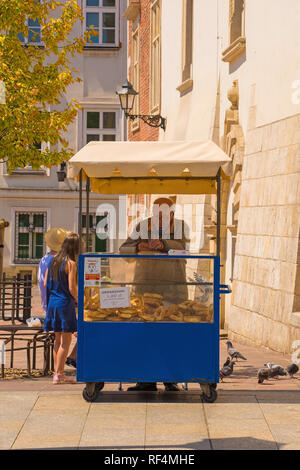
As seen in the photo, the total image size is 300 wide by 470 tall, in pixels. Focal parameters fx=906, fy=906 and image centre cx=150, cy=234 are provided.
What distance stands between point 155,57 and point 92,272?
57.4ft

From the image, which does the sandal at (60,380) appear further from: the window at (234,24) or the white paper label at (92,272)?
the window at (234,24)

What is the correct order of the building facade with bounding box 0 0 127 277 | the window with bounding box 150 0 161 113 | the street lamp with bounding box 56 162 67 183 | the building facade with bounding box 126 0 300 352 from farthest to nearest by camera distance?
the building facade with bounding box 0 0 127 277 → the street lamp with bounding box 56 162 67 183 → the window with bounding box 150 0 161 113 → the building facade with bounding box 126 0 300 352

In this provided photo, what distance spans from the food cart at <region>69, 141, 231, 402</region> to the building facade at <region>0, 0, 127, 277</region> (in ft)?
80.6

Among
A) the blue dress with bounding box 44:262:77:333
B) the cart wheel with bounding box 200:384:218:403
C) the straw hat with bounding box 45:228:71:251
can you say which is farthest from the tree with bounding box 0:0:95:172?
the cart wheel with bounding box 200:384:218:403

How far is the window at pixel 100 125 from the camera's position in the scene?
33.1 m

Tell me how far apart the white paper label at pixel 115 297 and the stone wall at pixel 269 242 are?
3.84 meters

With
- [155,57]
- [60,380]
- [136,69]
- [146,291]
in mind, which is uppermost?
[136,69]

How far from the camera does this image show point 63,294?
8914 millimetres

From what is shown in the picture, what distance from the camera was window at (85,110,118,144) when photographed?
109ft

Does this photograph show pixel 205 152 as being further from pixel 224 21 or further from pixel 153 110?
pixel 153 110

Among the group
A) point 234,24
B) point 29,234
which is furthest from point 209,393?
point 29,234

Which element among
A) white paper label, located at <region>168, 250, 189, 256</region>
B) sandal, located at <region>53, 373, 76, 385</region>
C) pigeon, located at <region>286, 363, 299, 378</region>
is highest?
white paper label, located at <region>168, 250, 189, 256</region>

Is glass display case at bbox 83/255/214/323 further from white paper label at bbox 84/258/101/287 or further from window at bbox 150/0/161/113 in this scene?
window at bbox 150/0/161/113

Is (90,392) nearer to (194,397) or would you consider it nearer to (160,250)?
(194,397)
